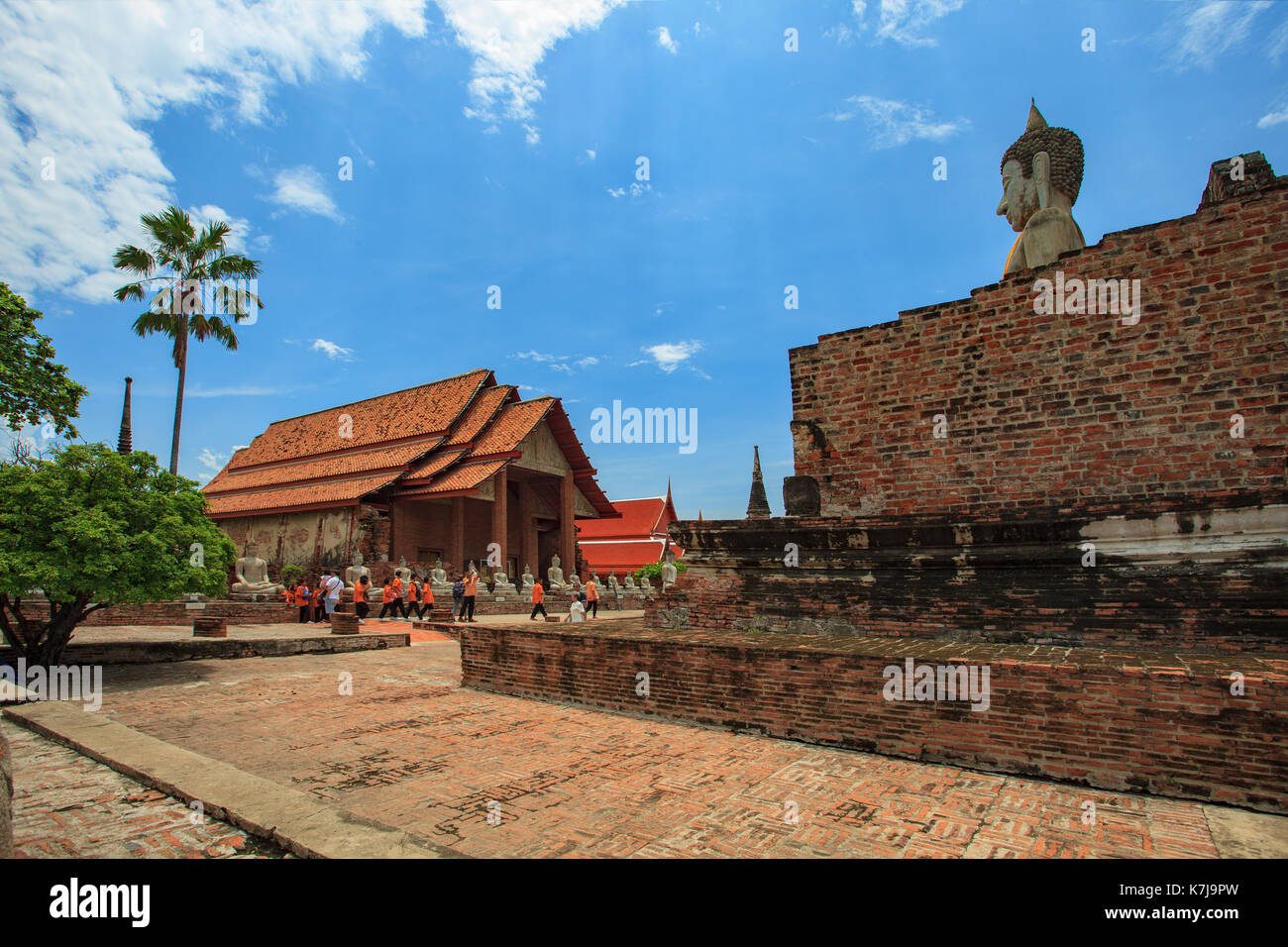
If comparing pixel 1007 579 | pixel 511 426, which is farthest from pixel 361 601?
pixel 1007 579

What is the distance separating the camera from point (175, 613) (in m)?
14.7

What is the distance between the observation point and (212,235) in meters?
22.0

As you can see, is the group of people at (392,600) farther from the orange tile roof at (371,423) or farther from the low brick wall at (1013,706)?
the low brick wall at (1013,706)

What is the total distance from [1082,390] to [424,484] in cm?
2078

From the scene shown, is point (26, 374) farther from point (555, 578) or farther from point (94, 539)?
point (555, 578)

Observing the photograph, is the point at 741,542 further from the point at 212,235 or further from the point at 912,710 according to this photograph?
the point at 212,235

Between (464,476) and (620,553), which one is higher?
(464,476)

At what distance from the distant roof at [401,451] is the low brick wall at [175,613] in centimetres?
695

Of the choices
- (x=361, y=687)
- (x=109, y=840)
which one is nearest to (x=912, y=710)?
(x=109, y=840)

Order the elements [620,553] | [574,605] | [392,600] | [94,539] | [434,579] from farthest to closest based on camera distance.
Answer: [620,553], [434,579], [392,600], [574,605], [94,539]

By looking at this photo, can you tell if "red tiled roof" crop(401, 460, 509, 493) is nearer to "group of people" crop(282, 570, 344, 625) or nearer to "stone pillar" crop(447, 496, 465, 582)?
"stone pillar" crop(447, 496, 465, 582)

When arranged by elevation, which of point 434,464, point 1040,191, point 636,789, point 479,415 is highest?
point 479,415

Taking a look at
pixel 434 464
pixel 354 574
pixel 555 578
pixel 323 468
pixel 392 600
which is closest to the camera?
pixel 392 600

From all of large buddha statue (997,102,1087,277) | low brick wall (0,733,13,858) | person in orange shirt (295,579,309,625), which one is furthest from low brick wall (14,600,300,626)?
large buddha statue (997,102,1087,277)
